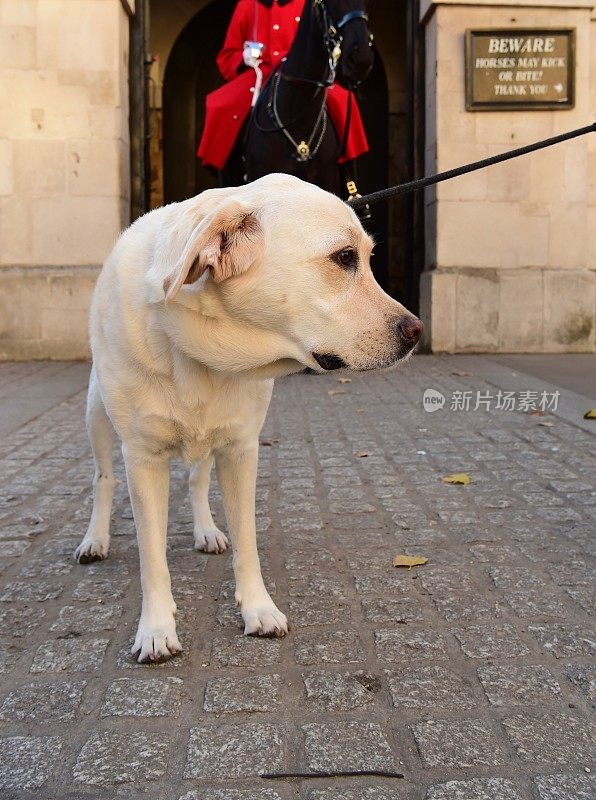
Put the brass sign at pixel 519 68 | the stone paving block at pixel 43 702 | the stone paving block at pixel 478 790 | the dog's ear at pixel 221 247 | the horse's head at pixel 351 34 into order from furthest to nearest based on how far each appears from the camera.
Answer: the brass sign at pixel 519 68 → the horse's head at pixel 351 34 → the stone paving block at pixel 43 702 → the dog's ear at pixel 221 247 → the stone paving block at pixel 478 790

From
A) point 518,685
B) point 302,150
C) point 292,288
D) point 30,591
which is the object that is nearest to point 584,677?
point 518,685

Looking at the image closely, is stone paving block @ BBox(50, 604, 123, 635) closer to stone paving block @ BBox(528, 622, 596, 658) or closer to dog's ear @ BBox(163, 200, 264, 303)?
dog's ear @ BBox(163, 200, 264, 303)

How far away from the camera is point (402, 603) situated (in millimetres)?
2789

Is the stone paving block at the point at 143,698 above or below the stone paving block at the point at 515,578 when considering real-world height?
below

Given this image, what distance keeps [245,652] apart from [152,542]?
0.43 m

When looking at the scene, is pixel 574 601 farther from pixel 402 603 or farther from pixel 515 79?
pixel 515 79

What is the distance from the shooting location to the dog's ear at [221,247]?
6.37 feet

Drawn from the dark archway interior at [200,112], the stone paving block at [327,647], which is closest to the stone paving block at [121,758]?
the stone paving block at [327,647]

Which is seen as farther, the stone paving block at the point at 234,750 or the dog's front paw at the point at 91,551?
the dog's front paw at the point at 91,551

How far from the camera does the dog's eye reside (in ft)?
6.97

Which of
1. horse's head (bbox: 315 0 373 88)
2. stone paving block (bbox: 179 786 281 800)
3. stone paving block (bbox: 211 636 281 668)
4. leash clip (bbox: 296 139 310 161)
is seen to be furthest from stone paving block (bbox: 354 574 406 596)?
leash clip (bbox: 296 139 310 161)

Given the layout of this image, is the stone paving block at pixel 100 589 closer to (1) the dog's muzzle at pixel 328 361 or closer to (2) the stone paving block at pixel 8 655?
(2) the stone paving block at pixel 8 655

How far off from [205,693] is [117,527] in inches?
64.0

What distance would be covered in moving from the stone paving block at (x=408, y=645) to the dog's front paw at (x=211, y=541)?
3.20 feet
